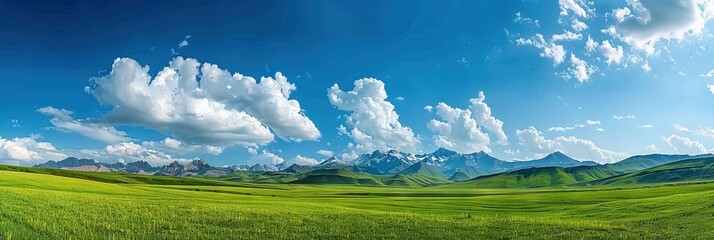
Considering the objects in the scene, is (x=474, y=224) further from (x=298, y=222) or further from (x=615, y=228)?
(x=298, y=222)

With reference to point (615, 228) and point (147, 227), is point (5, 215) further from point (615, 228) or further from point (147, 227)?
point (615, 228)

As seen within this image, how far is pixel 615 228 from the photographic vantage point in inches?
1743

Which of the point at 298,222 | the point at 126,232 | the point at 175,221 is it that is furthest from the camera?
the point at 298,222

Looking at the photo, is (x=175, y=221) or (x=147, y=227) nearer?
(x=147, y=227)

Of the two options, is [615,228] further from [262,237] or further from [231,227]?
[231,227]

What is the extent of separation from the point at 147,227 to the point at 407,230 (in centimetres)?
2272

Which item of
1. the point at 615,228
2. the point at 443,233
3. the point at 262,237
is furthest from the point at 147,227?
the point at 615,228

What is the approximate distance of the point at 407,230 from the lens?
137 feet

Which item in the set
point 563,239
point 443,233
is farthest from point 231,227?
point 563,239

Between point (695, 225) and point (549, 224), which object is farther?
point (549, 224)

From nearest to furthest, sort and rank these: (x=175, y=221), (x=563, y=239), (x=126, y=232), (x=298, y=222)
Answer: (x=126, y=232) → (x=563, y=239) → (x=175, y=221) → (x=298, y=222)

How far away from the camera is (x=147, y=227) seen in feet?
124

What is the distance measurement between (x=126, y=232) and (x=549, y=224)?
131 feet

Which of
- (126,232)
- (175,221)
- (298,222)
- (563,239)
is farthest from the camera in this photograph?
(298,222)
